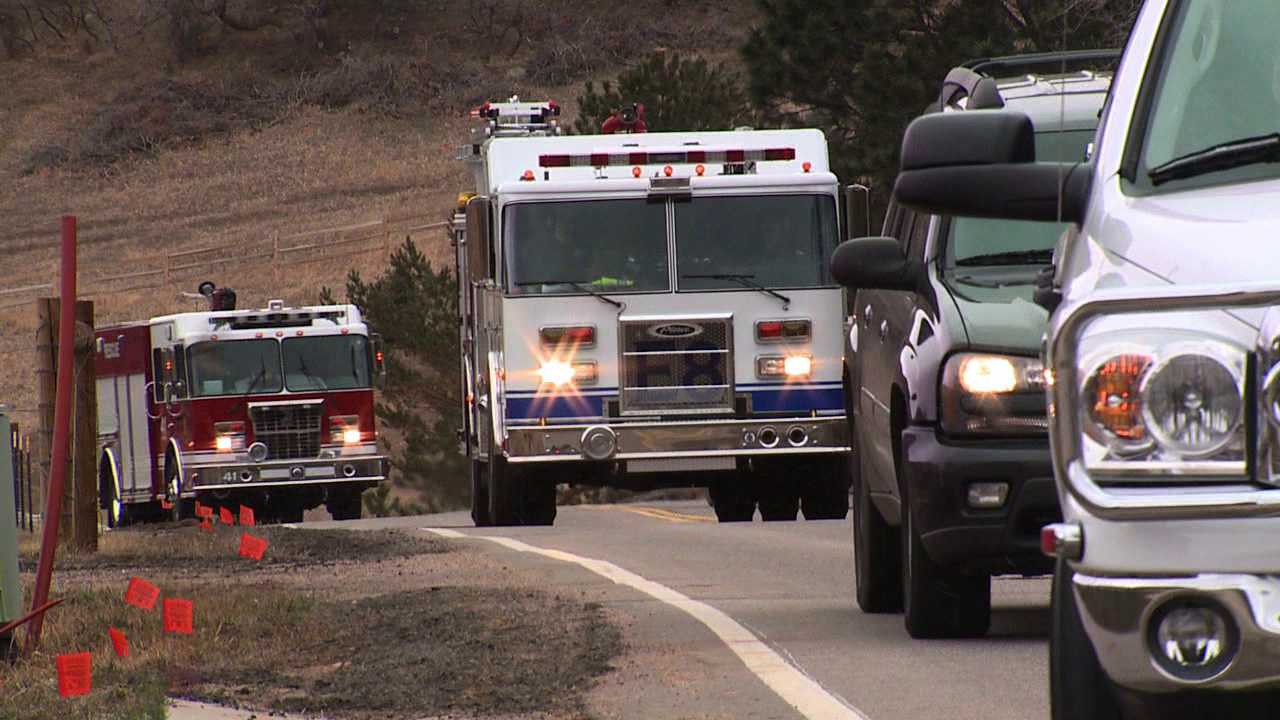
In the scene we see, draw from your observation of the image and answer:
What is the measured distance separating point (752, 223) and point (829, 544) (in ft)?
10.1

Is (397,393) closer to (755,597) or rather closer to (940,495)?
(755,597)

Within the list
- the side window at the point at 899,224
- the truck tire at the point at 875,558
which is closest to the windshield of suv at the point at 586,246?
the side window at the point at 899,224

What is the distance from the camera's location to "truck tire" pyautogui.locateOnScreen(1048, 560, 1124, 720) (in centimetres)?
522

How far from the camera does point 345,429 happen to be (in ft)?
116

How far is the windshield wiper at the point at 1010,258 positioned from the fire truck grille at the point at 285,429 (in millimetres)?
24856

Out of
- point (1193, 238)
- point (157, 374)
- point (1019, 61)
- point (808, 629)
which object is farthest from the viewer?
point (157, 374)

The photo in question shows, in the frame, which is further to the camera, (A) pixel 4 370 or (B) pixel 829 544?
(A) pixel 4 370

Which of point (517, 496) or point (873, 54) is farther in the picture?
point (873, 54)

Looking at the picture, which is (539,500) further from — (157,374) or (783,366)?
(157,374)

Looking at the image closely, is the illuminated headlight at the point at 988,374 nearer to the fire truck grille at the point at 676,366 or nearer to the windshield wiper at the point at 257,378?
the fire truck grille at the point at 676,366

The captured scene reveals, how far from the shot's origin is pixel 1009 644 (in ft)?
35.7

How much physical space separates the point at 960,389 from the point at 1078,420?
4923 mm

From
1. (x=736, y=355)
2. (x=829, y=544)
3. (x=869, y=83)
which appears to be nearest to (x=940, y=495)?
(x=829, y=544)

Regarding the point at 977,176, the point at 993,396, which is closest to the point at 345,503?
the point at 993,396
